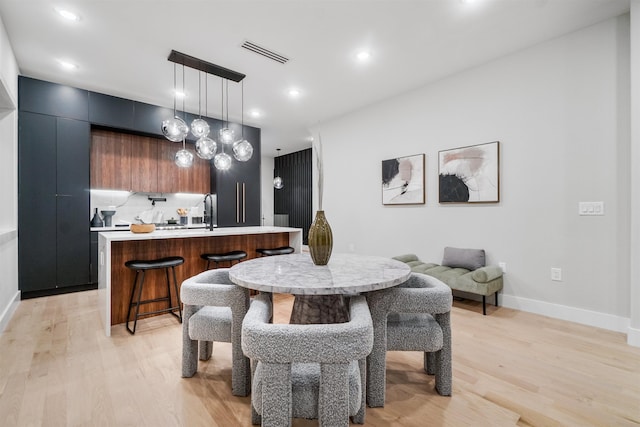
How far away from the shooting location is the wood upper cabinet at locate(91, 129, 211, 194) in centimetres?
456

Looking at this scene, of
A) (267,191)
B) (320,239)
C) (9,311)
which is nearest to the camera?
(320,239)

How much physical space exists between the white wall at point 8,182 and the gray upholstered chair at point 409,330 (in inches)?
134

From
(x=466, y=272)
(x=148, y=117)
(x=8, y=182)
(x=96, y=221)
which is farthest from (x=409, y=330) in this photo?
(x=96, y=221)

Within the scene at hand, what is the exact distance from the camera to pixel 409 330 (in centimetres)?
164

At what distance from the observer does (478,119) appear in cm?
352

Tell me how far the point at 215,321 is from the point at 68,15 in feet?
10.0

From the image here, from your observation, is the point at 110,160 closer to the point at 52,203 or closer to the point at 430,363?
the point at 52,203

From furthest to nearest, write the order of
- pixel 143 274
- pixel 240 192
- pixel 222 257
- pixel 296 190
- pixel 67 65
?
pixel 296 190 → pixel 240 192 → pixel 67 65 → pixel 222 257 → pixel 143 274

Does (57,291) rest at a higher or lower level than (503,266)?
lower

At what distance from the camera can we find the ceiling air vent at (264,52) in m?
3.03

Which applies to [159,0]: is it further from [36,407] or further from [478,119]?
[478,119]

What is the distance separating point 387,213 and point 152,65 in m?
3.73

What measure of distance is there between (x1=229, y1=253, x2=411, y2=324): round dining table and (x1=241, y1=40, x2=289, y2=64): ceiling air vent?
2.36 metres

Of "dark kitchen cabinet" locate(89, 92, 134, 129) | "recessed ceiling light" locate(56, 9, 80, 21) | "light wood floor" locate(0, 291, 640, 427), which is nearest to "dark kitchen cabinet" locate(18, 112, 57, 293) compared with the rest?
"dark kitchen cabinet" locate(89, 92, 134, 129)
